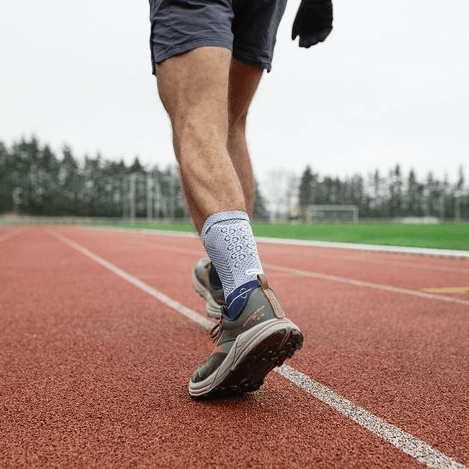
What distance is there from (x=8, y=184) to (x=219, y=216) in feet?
273

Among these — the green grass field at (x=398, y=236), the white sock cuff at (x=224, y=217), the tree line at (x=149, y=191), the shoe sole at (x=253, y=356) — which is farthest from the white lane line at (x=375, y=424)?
the tree line at (x=149, y=191)

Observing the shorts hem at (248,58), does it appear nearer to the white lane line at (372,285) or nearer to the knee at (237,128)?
the knee at (237,128)

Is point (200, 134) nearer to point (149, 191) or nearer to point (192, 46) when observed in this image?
point (192, 46)

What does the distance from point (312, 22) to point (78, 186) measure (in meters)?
89.1

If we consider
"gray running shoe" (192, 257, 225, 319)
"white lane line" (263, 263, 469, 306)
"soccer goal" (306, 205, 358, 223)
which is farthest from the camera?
"soccer goal" (306, 205, 358, 223)

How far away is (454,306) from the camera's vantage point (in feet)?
12.7

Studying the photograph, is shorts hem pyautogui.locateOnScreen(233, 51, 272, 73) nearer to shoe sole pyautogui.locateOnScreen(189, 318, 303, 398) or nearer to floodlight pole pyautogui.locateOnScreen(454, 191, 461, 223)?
shoe sole pyautogui.locateOnScreen(189, 318, 303, 398)

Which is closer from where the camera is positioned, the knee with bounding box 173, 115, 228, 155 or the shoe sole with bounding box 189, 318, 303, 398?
the shoe sole with bounding box 189, 318, 303, 398

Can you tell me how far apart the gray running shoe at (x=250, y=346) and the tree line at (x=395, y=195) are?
4193 inches

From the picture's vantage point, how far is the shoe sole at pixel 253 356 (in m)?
1.48

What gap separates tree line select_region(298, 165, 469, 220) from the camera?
356 ft

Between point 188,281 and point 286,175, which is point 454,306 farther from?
point 286,175

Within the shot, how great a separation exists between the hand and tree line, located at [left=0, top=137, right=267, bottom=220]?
7279 centimetres

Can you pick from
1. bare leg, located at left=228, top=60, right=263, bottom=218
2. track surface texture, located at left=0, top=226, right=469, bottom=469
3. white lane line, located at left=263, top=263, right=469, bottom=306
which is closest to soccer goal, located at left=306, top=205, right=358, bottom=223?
white lane line, located at left=263, top=263, right=469, bottom=306
